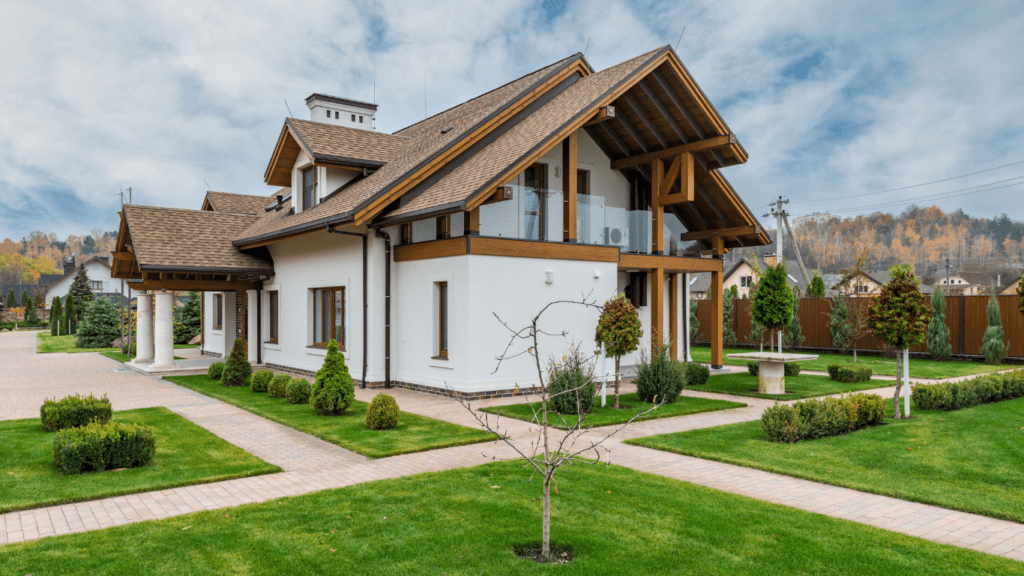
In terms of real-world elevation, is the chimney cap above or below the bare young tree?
above

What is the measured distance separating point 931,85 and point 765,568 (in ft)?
258

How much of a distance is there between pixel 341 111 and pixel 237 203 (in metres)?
5.47

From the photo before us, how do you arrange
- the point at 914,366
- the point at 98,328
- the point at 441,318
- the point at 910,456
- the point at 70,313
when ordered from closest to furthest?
the point at 910,456 → the point at 441,318 → the point at 914,366 → the point at 98,328 → the point at 70,313

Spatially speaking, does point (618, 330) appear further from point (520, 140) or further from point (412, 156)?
point (412, 156)

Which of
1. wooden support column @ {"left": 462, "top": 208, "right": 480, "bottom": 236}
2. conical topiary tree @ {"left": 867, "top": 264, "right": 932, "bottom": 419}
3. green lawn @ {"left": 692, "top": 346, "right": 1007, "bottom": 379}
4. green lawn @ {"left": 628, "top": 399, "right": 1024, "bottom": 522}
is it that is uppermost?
wooden support column @ {"left": 462, "top": 208, "right": 480, "bottom": 236}

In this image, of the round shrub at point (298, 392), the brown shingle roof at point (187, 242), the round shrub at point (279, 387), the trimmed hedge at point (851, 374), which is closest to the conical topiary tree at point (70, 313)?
the brown shingle roof at point (187, 242)

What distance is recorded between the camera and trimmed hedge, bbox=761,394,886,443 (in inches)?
344

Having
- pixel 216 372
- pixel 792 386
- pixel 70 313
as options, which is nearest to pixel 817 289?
pixel 792 386

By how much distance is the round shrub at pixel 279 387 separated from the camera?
12836 mm

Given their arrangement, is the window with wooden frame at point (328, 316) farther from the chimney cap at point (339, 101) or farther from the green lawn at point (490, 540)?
the chimney cap at point (339, 101)

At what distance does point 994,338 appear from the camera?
19.4 metres

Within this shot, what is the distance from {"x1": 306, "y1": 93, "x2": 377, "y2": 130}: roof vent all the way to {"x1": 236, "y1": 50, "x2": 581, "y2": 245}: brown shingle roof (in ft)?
16.7

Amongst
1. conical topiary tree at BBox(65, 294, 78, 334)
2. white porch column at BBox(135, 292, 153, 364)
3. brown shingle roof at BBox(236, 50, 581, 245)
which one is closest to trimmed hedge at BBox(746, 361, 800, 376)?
brown shingle roof at BBox(236, 50, 581, 245)

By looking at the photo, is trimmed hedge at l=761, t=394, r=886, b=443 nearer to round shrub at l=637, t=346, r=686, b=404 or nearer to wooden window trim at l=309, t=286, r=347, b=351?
round shrub at l=637, t=346, r=686, b=404
